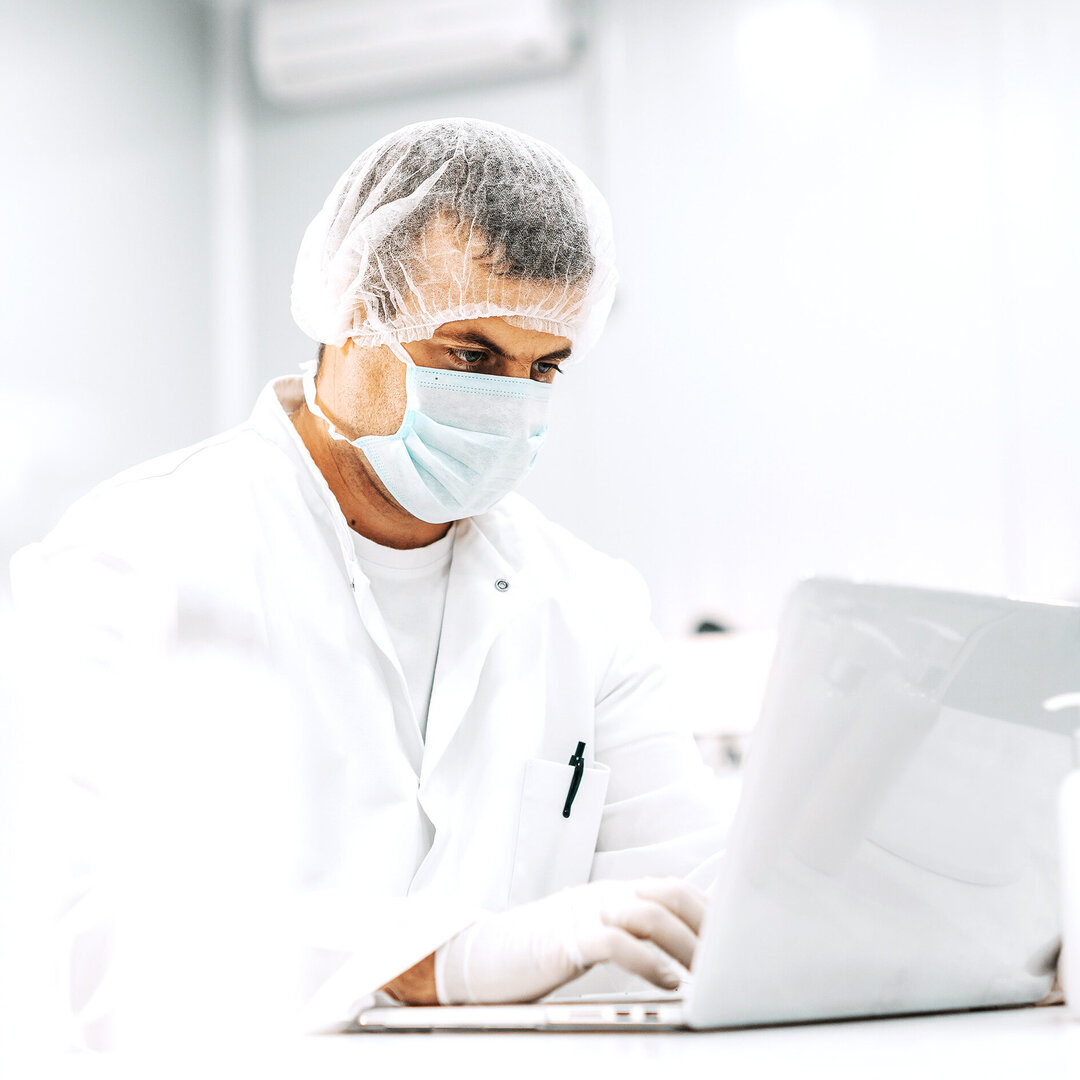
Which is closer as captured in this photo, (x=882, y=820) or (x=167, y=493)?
(x=882, y=820)

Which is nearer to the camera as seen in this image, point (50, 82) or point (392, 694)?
point (392, 694)

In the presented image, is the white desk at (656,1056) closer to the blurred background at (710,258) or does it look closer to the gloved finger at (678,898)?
the gloved finger at (678,898)

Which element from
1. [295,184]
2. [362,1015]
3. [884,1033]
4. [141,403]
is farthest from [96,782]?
[295,184]

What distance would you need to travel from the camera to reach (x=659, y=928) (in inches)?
34.2

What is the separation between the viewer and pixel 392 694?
1331mm

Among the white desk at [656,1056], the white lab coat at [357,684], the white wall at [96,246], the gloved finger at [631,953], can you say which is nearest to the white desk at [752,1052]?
the white desk at [656,1056]

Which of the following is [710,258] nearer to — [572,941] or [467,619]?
[467,619]

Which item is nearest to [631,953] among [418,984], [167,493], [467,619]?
[418,984]

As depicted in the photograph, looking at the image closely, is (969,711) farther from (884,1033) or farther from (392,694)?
(392,694)

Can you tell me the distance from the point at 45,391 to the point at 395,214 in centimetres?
184

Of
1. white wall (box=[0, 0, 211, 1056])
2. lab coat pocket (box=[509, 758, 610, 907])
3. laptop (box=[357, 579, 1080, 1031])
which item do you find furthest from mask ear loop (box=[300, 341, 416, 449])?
white wall (box=[0, 0, 211, 1056])

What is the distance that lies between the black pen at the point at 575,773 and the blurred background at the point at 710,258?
1806 millimetres

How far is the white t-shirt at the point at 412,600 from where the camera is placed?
4.53 feet

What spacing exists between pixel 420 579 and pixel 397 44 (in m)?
2.45
